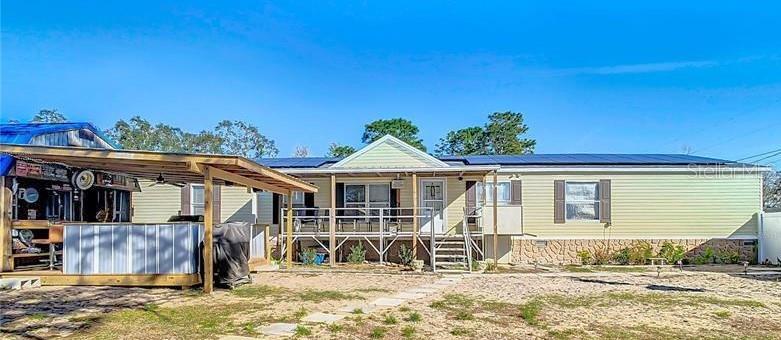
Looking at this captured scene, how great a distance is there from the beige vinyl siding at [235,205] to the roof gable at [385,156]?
3.35 meters

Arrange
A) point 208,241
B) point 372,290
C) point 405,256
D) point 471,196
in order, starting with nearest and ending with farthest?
point 208,241 < point 372,290 < point 405,256 < point 471,196

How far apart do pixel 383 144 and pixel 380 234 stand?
298 centimetres

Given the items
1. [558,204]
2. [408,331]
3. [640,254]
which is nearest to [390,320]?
[408,331]

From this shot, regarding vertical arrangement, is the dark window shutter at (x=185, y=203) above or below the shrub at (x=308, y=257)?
above

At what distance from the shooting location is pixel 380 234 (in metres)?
15.3

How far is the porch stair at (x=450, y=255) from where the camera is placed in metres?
14.1

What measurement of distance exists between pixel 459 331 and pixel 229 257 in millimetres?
5059

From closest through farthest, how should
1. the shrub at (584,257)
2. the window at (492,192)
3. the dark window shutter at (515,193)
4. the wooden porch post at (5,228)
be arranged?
the wooden porch post at (5,228) → the shrub at (584,257) → the dark window shutter at (515,193) → the window at (492,192)

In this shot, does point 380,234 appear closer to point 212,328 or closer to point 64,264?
point 64,264

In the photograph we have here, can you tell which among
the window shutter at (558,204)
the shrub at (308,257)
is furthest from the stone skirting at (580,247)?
the shrub at (308,257)

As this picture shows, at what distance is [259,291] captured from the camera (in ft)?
30.5

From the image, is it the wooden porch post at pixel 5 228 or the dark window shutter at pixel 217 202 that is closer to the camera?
the wooden porch post at pixel 5 228

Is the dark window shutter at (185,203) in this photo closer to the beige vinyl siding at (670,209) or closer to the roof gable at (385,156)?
the roof gable at (385,156)

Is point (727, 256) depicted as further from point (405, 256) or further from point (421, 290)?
point (421, 290)
